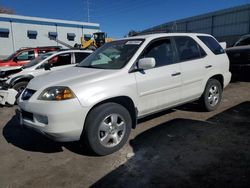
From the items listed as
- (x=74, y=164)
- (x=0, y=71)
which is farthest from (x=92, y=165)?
(x=0, y=71)

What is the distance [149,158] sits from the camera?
3.48 meters

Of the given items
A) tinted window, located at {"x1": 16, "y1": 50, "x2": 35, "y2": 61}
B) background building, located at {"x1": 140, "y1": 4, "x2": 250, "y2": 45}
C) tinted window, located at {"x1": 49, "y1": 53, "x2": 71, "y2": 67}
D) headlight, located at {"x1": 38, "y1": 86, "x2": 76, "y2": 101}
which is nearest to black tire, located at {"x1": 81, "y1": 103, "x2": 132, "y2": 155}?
headlight, located at {"x1": 38, "y1": 86, "x2": 76, "y2": 101}

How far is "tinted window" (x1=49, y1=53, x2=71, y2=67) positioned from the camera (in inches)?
308

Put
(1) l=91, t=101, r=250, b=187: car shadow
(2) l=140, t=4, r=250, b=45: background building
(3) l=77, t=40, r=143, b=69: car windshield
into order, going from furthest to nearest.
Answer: (2) l=140, t=4, r=250, b=45: background building, (3) l=77, t=40, r=143, b=69: car windshield, (1) l=91, t=101, r=250, b=187: car shadow

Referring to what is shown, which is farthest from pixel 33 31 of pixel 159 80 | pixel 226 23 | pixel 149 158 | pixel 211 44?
pixel 149 158

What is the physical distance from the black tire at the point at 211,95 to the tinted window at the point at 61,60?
4685 millimetres

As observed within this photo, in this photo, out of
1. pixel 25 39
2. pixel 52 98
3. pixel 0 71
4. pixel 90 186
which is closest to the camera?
pixel 90 186

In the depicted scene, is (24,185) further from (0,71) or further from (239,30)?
(239,30)

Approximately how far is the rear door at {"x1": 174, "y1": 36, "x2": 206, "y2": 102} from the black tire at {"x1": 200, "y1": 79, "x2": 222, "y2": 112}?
0.23 metres

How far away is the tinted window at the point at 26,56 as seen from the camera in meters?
9.73

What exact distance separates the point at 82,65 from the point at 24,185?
7.83ft

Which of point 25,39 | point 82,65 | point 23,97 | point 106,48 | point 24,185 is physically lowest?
point 24,185

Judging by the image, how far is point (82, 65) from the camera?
462cm

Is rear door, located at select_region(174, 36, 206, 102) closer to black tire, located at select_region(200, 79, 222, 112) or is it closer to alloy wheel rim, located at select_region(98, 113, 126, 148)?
black tire, located at select_region(200, 79, 222, 112)
